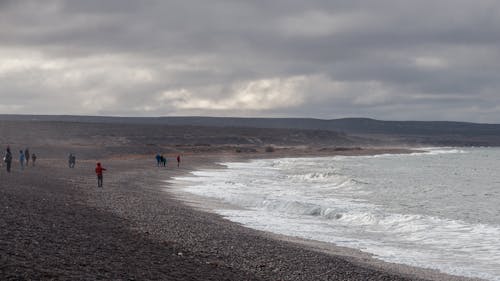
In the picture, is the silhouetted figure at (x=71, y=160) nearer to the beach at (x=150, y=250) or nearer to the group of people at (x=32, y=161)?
the group of people at (x=32, y=161)

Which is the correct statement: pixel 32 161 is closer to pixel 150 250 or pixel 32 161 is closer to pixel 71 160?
pixel 71 160

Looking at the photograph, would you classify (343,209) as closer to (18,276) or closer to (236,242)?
(236,242)

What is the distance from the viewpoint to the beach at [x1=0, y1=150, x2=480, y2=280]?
10.4 metres

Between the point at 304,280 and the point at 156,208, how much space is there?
10462 mm

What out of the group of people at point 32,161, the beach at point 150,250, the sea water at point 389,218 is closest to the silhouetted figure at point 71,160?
the group of people at point 32,161

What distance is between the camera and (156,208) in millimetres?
21219

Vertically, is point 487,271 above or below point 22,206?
below

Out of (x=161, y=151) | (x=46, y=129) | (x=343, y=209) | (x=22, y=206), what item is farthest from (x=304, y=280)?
(x=46, y=129)

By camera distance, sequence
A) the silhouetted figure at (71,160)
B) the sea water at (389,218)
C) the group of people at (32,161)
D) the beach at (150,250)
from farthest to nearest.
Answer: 1. the silhouetted figure at (71,160)
2. the group of people at (32,161)
3. the sea water at (389,218)
4. the beach at (150,250)

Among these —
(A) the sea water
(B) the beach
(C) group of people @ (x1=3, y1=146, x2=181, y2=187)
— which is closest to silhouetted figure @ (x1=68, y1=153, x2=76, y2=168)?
(C) group of people @ (x1=3, y1=146, x2=181, y2=187)

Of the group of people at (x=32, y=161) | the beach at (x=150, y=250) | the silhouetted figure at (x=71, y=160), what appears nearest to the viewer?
the beach at (x=150, y=250)

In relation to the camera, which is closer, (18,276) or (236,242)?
(18,276)

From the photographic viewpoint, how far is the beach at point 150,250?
1038cm

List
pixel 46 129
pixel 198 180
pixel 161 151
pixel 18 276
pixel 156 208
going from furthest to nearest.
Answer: pixel 46 129 < pixel 161 151 < pixel 198 180 < pixel 156 208 < pixel 18 276
